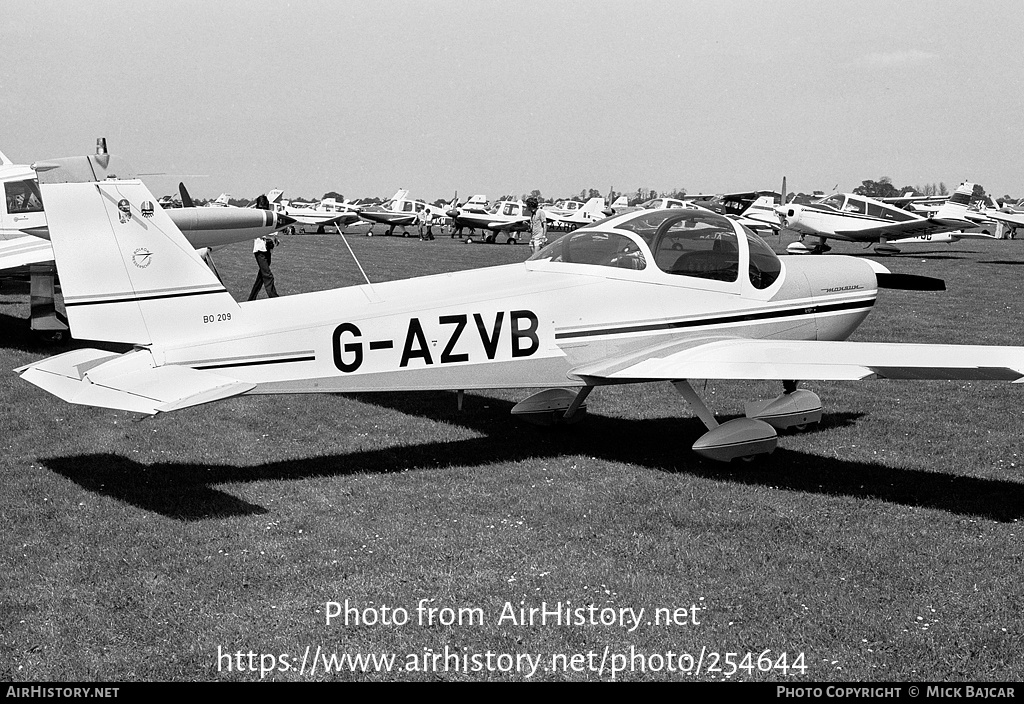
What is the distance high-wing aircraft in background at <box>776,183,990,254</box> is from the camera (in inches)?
1282

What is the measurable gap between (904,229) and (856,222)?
1.62 meters

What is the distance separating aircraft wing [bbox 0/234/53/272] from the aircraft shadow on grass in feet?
22.1

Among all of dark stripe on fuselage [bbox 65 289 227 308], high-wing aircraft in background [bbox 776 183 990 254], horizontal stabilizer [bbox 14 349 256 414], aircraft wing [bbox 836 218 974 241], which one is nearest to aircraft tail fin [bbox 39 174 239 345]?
dark stripe on fuselage [bbox 65 289 227 308]

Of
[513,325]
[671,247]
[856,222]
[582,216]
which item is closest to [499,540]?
[513,325]

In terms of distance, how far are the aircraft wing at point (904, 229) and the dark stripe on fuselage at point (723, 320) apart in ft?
85.1

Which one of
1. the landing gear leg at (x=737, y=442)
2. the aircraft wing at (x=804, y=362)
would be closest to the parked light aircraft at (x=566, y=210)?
the aircraft wing at (x=804, y=362)

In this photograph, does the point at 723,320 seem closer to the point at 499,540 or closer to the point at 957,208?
the point at 499,540

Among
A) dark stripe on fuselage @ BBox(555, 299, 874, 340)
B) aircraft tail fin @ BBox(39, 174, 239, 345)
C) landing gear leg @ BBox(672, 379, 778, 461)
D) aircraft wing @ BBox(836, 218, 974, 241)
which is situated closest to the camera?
aircraft tail fin @ BBox(39, 174, 239, 345)

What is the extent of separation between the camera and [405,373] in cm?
673

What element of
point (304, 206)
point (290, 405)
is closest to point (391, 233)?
point (304, 206)

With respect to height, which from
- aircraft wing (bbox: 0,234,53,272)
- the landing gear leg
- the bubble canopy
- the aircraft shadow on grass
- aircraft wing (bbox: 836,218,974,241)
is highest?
the bubble canopy

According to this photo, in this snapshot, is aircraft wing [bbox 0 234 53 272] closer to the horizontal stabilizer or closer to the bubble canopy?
the horizontal stabilizer

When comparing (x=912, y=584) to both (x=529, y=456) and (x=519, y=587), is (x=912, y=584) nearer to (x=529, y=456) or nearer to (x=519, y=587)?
(x=519, y=587)

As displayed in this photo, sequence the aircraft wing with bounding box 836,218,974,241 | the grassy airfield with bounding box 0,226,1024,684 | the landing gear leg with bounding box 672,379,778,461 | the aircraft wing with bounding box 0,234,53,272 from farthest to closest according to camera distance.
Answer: the aircraft wing with bounding box 836,218,974,241, the aircraft wing with bounding box 0,234,53,272, the landing gear leg with bounding box 672,379,778,461, the grassy airfield with bounding box 0,226,1024,684
